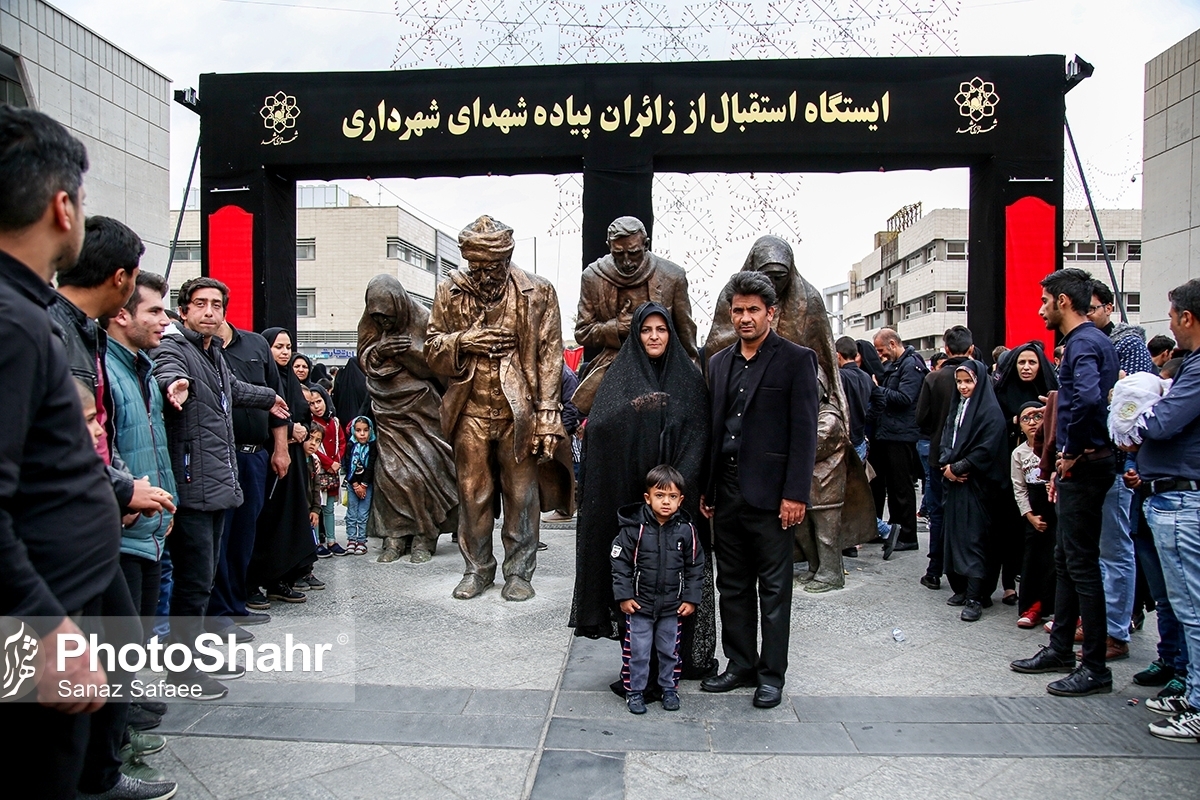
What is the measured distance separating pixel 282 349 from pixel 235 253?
3611mm

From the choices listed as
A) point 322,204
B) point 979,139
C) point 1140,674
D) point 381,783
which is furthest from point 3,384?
point 322,204

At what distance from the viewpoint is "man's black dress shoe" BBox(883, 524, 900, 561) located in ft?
22.1

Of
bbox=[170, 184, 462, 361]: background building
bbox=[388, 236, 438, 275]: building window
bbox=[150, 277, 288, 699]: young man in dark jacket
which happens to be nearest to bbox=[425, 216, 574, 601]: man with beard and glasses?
bbox=[150, 277, 288, 699]: young man in dark jacket

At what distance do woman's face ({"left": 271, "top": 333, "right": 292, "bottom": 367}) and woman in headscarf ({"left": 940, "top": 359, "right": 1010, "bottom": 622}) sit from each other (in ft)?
14.6

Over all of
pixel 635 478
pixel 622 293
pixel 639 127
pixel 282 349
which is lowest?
pixel 635 478

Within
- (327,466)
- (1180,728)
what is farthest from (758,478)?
(327,466)

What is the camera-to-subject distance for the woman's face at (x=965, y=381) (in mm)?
5207

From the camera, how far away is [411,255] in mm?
42406

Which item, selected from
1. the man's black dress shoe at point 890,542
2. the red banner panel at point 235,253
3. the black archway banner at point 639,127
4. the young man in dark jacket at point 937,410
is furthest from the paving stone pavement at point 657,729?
the red banner panel at point 235,253

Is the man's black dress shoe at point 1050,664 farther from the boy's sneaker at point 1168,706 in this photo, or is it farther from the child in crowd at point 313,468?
the child in crowd at point 313,468

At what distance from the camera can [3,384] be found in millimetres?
1479

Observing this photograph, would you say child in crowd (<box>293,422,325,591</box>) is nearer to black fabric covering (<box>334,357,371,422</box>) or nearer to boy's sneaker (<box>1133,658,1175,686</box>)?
black fabric covering (<box>334,357,371,422</box>)

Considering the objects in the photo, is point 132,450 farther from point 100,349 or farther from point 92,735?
point 92,735

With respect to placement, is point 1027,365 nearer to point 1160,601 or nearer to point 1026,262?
point 1160,601
